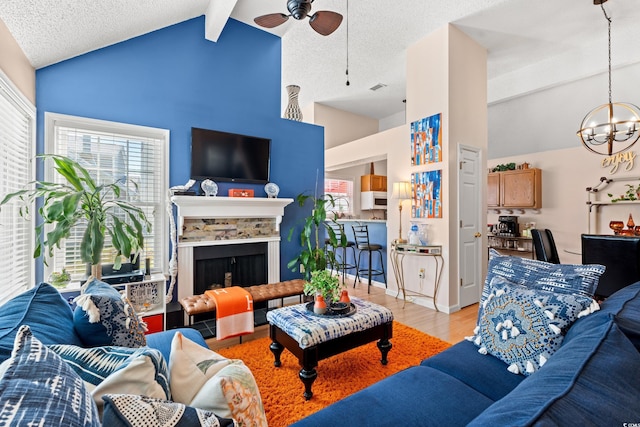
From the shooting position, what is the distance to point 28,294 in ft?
4.32

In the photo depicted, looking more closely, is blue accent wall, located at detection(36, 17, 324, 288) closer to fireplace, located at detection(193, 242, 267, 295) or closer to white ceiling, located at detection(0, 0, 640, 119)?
white ceiling, located at detection(0, 0, 640, 119)

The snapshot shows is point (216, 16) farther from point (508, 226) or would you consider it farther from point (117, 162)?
point (508, 226)

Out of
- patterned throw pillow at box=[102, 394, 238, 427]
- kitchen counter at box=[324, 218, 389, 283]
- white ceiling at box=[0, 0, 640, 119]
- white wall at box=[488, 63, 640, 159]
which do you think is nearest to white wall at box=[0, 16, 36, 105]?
white ceiling at box=[0, 0, 640, 119]

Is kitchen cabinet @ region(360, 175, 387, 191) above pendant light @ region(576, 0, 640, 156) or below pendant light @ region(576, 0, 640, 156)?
below

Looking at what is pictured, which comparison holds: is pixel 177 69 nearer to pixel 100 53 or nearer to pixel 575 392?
pixel 100 53

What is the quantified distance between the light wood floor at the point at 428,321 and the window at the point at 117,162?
131cm

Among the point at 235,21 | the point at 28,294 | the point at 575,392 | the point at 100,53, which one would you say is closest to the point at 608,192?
the point at 575,392

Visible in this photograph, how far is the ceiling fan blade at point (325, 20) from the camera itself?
2.47 metres

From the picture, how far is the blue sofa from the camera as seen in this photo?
617 millimetres

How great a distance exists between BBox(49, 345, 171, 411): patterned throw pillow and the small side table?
1219mm

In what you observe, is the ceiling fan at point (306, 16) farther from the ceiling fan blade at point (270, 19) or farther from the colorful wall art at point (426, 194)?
the colorful wall art at point (426, 194)

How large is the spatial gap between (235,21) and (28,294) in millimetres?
3876

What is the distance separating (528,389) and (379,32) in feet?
15.1

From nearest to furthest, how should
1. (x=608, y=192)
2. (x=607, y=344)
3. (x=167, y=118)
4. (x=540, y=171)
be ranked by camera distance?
1. (x=607, y=344)
2. (x=167, y=118)
3. (x=608, y=192)
4. (x=540, y=171)
